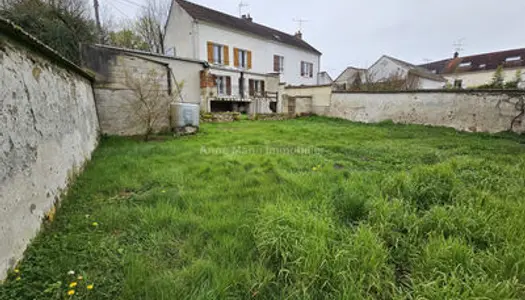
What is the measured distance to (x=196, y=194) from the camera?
8.39ft

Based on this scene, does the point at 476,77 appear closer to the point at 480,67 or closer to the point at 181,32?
the point at 480,67

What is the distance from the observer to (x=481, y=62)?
24031 mm

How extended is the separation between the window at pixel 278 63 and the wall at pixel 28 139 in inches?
715

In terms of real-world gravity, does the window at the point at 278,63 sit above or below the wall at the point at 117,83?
above

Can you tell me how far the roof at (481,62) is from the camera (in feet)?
73.2

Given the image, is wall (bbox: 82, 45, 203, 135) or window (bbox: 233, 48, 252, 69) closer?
wall (bbox: 82, 45, 203, 135)

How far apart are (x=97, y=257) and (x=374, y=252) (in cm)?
197

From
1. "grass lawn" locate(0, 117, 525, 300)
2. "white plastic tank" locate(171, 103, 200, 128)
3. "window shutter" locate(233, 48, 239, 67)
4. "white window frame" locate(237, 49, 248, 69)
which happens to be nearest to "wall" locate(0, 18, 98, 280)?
"grass lawn" locate(0, 117, 525, 300)

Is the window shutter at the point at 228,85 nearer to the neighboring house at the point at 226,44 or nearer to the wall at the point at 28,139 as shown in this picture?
the neighboring house at the point at 226,44

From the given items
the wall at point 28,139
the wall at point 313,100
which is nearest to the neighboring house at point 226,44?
the wall at point 313,100

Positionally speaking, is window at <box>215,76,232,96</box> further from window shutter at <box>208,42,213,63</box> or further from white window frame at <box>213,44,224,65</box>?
white window frame at <box>213,44,224,65</box>

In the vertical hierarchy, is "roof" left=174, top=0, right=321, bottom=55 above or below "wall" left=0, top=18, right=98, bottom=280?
above

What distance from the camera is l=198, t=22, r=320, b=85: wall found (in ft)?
46.9

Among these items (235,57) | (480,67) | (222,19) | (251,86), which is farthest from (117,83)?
(480,67)
